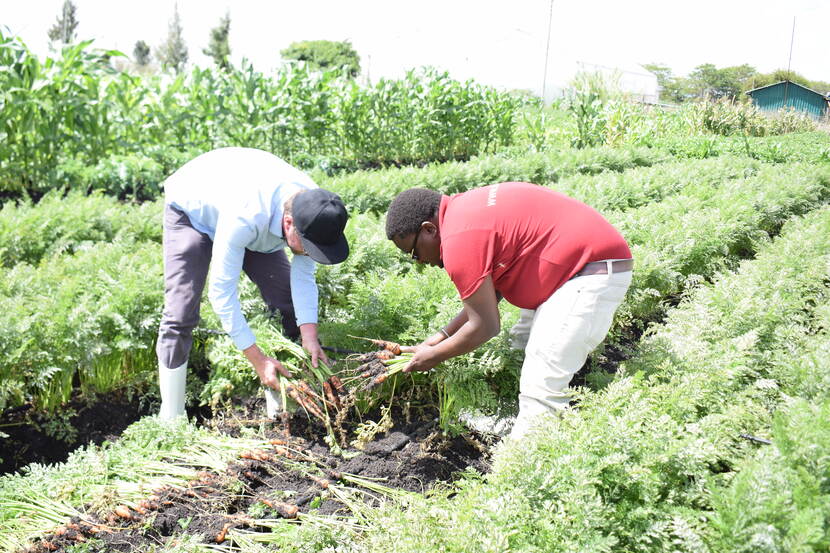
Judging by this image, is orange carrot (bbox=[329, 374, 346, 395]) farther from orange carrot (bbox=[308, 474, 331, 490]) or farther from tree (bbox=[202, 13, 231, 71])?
tree (bbox=[202, 13, 231, 71])

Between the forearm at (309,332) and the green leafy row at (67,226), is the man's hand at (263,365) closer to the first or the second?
the forearm at (309,332)

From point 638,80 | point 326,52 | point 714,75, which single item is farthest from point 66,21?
point 714,75

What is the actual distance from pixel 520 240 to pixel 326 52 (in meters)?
52.9

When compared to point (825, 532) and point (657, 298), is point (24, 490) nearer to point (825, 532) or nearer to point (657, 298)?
point (825, 532)

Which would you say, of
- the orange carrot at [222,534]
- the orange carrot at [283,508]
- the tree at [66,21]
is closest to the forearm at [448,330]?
the orange carrot at [283,508]

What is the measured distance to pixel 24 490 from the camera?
3.19 meters

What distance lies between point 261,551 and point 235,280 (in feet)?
4.66

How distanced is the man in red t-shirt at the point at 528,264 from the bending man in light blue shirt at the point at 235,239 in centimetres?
54

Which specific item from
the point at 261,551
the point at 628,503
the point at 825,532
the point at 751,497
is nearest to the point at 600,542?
the point at 628,503

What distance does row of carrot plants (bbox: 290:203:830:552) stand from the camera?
2.08 meters

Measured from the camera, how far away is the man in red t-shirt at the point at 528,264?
2932 millimetres

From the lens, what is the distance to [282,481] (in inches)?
130

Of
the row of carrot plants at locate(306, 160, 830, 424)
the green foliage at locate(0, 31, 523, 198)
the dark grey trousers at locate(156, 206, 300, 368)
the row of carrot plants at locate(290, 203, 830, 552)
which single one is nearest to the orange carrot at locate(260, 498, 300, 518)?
the row of carrot plants at locate(290, 203, 830, 552)

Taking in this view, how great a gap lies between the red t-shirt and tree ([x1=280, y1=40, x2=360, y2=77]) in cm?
4829
